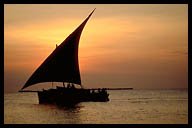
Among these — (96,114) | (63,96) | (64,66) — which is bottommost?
(96,114)

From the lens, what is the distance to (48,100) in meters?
41.5

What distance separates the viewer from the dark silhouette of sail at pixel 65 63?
126 feet

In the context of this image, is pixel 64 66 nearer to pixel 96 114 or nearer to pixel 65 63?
pixel 65 63

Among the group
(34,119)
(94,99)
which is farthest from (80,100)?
(34,119)

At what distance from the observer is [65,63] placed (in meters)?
39.0

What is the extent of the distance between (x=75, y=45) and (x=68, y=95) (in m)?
5.60

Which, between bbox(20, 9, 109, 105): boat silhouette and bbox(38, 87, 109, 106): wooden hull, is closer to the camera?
bbox(20, 9, 109, 105): boat silhouette

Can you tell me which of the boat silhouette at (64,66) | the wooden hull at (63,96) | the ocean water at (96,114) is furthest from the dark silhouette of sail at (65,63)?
the ocean water at (96,114)

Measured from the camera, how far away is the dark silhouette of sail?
38.5m

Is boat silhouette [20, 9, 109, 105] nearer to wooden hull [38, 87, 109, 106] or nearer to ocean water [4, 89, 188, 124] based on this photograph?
wooden hull [38, 87, 109, 106]

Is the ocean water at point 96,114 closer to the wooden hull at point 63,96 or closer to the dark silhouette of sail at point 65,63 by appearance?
the wooden hull at point 63,96

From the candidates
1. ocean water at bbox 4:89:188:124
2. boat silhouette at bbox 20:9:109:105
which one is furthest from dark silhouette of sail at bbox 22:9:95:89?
ocean water at bbox 4:89:188:124

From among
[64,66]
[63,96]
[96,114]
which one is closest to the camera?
[96,114]

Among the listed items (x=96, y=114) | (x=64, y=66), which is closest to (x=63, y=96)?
(x=64, y=66)
